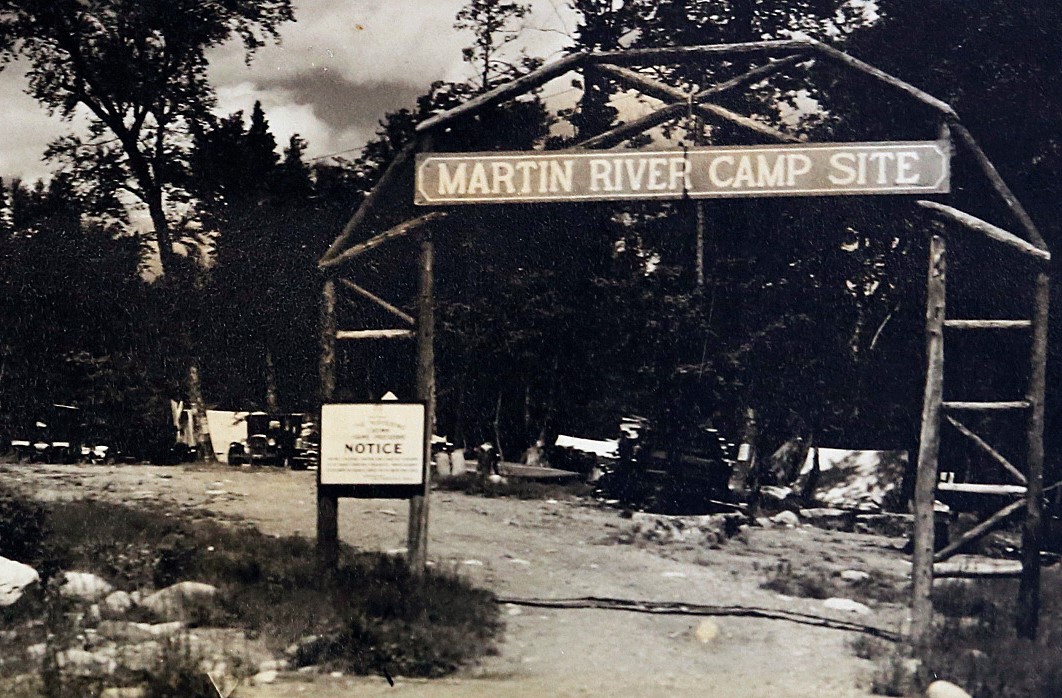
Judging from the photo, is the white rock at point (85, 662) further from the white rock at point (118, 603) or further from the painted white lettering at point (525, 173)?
the painted white lettering at point (525, 173)

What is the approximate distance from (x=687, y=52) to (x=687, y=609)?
3.88 m

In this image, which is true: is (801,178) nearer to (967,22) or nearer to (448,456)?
(967,22)

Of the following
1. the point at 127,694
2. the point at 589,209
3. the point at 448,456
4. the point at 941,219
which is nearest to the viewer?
the point at 127,694

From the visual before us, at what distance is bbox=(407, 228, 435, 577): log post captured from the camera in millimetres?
7117

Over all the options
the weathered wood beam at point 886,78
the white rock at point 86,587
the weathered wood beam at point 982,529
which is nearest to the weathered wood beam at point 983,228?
the weathered wood beam at point 886,78

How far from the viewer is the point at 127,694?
20.4 feet

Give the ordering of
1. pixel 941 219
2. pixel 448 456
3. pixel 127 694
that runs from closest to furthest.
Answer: pixel 127 694 → pixel 941 219 → pixel 448 456

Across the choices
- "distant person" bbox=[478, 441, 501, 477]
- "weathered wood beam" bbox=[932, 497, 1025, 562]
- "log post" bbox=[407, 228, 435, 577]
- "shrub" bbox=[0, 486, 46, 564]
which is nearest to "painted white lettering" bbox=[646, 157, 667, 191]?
"log post" bbox=[407, 228, 435, 577]

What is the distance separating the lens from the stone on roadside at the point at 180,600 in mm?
6797

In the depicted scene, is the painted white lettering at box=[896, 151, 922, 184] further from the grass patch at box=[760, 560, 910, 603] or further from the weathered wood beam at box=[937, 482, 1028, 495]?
the grass patch at box=[760, 560, 910, 603]

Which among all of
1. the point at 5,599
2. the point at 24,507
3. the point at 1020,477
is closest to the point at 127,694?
the point at 5,599

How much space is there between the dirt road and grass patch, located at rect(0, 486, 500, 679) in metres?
0.14

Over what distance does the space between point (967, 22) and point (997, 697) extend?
4.51 meters

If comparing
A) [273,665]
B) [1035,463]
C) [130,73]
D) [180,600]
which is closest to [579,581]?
[273,665]
